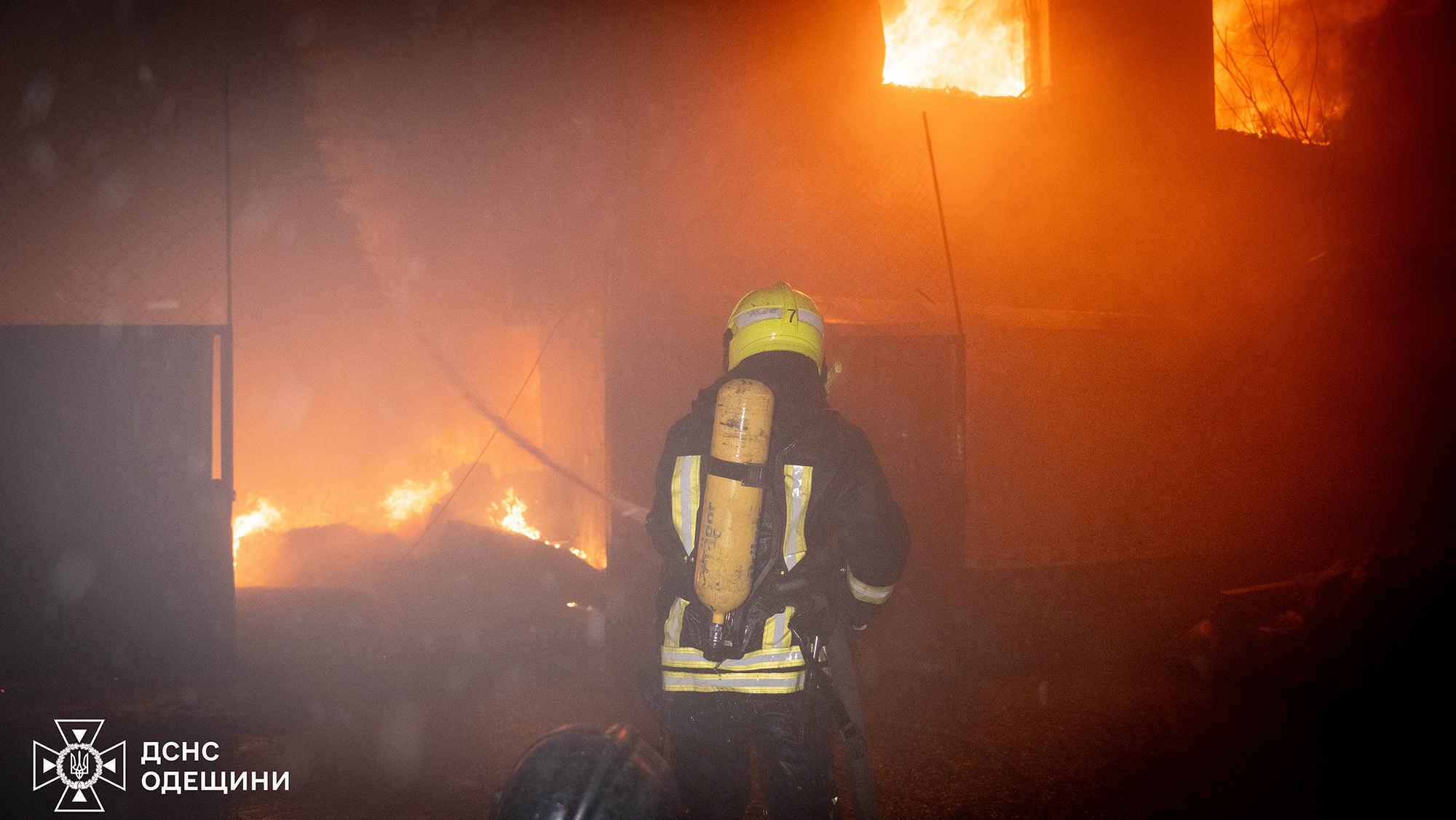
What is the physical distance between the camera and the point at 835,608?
2363 mm

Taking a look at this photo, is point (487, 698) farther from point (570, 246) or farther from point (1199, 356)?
point (1199, 356)

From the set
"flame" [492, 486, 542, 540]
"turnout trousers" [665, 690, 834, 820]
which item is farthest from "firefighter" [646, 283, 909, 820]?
"flame" [492, 486, 542, 540]

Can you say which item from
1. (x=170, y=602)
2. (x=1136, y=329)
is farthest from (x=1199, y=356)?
(x=170, y=602)

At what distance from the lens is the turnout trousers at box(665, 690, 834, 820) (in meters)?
2.19

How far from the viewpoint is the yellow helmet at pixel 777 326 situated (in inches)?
92.7

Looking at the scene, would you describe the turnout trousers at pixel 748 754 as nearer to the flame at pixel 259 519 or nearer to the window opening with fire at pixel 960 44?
the window opening with fire at pixel 960 44

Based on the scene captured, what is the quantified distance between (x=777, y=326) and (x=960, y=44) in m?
8.54

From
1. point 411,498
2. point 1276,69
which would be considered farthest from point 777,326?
point 1276,69

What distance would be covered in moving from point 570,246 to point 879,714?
535cm

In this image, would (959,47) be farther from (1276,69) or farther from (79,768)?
(79,768)

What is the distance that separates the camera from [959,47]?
910 cm

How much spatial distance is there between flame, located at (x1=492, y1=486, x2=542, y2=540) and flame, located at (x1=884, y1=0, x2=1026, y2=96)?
24.4 ft

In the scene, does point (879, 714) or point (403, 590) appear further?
point (403, 590)

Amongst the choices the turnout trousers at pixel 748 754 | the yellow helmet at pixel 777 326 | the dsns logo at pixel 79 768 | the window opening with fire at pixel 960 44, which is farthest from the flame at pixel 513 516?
the window opening with fire at pixel 960 44
